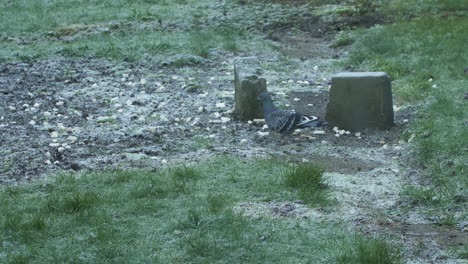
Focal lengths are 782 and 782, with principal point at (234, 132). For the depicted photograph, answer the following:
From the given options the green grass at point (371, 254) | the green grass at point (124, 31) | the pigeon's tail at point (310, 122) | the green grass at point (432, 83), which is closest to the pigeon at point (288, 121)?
the pigeon's tail at point (310, 122)

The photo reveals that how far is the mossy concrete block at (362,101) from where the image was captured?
8.54m

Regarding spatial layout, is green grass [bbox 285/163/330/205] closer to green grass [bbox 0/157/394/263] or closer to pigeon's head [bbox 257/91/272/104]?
green grass [bbox 0/157/394/263]

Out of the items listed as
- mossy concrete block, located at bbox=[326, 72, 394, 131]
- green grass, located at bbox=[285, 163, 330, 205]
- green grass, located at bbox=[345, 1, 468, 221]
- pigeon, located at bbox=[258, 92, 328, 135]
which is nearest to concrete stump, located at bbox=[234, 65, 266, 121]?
pigeon, located at bbox=[258, 92, 328, 135]

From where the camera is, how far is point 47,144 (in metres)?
8.05

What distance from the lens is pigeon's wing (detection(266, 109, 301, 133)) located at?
8.46 metres

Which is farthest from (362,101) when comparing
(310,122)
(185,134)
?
(185,134)

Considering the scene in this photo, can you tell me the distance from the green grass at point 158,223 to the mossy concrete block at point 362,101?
203cm

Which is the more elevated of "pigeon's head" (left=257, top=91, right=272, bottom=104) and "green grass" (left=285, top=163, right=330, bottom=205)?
"pigeon's head" (left=257, top=91, right=272, bottom=104)

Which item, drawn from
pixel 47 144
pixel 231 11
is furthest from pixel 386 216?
pixel 231 11

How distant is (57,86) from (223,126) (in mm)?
3208

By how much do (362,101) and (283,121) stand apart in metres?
0.91

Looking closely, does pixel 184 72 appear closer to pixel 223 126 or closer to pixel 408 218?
pixel 223 126

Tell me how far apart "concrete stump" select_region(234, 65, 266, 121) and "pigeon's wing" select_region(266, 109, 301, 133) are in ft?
1.66

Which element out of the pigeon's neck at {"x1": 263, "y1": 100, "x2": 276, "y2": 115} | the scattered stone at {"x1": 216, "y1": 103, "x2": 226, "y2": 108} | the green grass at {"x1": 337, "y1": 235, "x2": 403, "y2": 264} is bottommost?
the scattered stone at {"x1": 216, "y1": 103, "x2": 226, "y2": 108}
